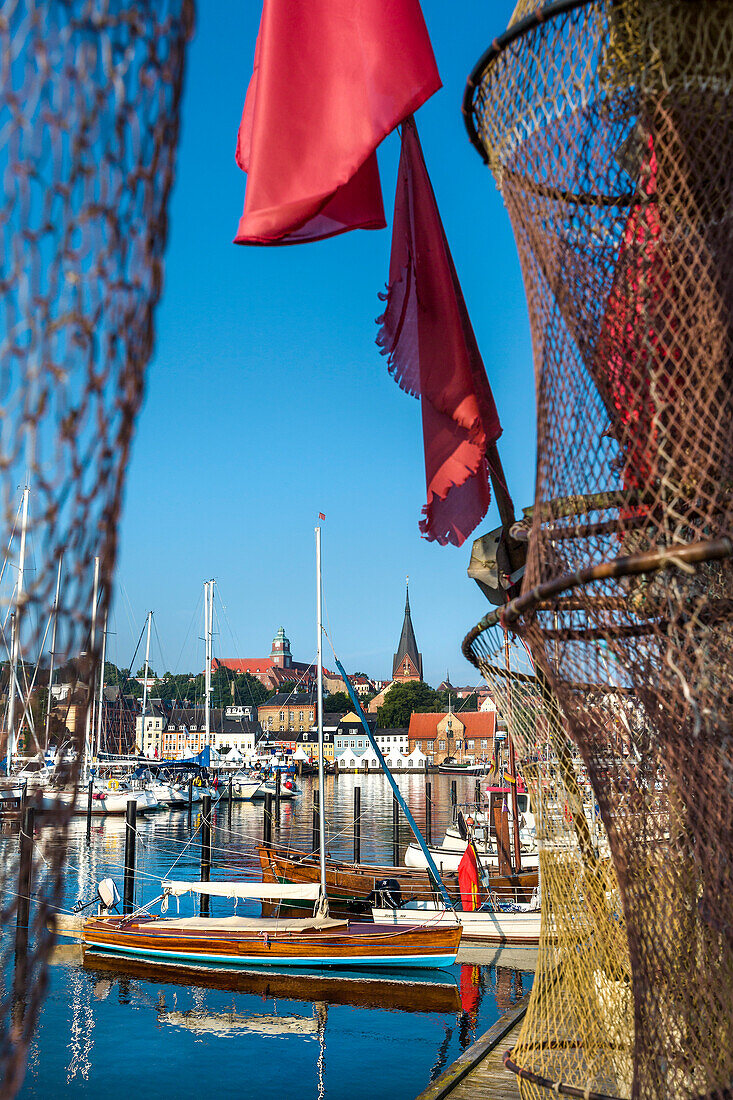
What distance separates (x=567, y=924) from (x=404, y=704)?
13168cm

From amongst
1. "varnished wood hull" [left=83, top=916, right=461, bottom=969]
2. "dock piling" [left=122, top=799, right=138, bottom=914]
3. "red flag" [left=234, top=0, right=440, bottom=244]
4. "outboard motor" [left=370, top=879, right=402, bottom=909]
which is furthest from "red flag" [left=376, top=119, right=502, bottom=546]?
"dock piling" [left=122, top=799, right=138, bottom=914]

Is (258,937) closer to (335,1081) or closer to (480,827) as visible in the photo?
(335,1081)

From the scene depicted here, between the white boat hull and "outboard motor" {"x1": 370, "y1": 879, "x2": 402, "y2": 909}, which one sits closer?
"outboard motor" {"x1": 370, "y1": 879, "x2": 402, "y2": 909}

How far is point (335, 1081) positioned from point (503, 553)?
10.9 meters

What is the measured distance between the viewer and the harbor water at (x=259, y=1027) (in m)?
12.8

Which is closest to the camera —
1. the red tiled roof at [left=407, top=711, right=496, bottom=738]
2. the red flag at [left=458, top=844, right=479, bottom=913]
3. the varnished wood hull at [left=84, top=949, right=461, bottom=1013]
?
the varnished wood hull at [left=84, top=949, right=461, bottom=1013]

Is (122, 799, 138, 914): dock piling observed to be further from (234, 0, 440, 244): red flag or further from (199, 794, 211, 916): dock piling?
(234, 0, 440, 244): red flag

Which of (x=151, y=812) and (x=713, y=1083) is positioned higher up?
(x=713, y=1083)

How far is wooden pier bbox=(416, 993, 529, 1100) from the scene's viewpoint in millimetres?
7312

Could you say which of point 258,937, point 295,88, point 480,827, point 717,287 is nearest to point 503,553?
point 717,287

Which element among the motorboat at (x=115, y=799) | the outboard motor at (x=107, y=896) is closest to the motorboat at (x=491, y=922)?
the outboard motor at (x=107, y=896)

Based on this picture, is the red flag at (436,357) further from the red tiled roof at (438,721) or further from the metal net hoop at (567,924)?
the red tiled roof at (438,721)

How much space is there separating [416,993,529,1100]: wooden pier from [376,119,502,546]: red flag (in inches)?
191

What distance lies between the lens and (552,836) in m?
4.48
